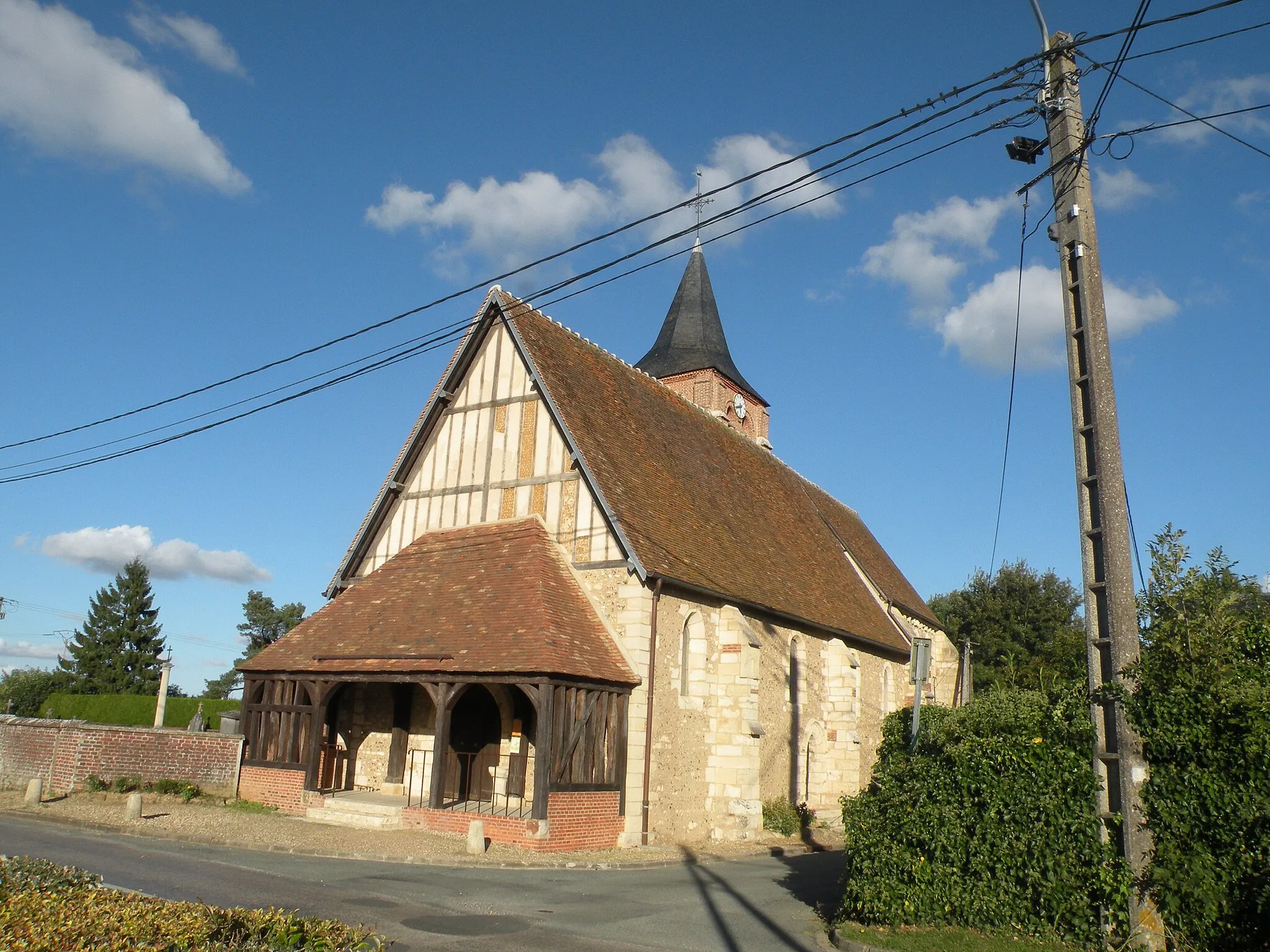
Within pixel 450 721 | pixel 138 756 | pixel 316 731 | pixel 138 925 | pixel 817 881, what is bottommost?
pixel 817 881

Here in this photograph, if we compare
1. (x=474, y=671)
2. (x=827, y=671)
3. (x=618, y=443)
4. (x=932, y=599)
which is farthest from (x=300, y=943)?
(x=932, y=599)

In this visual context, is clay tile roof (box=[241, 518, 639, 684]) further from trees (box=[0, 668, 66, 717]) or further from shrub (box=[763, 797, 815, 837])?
trees (box=[0, 668, 66, 717])

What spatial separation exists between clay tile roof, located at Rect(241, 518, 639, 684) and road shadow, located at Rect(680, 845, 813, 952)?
10.5 ft

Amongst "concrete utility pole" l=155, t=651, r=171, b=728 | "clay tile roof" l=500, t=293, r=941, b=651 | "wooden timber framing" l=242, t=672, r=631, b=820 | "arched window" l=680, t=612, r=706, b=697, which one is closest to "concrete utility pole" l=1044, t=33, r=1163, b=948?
"wooden timber framing" l=242, t=672, r=631, b=820

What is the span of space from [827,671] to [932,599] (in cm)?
3353

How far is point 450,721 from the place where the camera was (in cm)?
1595

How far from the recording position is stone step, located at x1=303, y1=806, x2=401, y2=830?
49.2 ft

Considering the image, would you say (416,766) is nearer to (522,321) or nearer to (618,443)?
(618,443)

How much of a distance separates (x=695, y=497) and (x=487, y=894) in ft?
35.9

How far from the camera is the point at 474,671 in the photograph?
14672mm

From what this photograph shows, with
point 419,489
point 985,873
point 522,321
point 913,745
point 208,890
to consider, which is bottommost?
point 208,890

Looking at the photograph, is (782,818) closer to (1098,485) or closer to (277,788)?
(277,788)

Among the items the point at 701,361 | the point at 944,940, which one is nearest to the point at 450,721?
the point at 944,940

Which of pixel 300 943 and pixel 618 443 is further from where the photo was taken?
pixel 618 443
